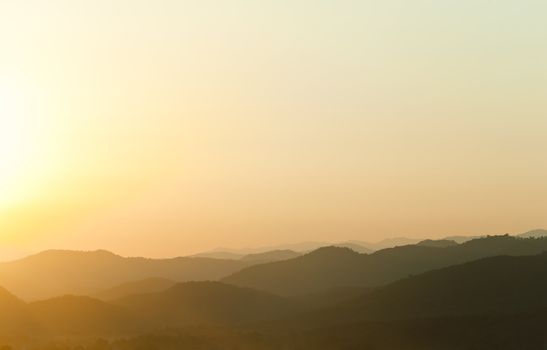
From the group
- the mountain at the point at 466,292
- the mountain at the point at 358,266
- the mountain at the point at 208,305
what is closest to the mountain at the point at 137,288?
the mountain at the point at 358,266

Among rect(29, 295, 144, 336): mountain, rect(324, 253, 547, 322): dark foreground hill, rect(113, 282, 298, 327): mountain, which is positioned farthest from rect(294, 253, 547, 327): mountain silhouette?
rect(29, 295, 144, 336): mountain

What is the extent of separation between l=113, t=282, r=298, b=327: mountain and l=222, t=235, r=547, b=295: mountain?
933 inches

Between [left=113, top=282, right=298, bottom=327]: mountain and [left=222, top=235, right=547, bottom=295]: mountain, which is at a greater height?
[left=222, top=235, right=547, bottom=295]: mountain

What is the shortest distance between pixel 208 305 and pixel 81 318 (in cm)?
2167

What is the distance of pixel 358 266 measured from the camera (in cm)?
15225

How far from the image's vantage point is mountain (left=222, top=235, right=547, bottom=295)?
142 meters

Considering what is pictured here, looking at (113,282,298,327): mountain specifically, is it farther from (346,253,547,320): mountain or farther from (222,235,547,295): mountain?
(222,235,547,295): mountain

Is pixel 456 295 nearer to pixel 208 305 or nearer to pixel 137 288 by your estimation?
pixel 208 305

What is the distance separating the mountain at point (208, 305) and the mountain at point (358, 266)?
23.7 m

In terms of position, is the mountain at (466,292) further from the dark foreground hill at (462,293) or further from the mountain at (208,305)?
the mountain at (208,305)

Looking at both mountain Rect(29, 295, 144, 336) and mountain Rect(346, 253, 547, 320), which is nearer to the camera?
mountain Rect(346, 253, 547, 320)

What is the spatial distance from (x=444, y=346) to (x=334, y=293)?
188ft

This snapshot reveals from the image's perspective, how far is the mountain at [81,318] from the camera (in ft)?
325

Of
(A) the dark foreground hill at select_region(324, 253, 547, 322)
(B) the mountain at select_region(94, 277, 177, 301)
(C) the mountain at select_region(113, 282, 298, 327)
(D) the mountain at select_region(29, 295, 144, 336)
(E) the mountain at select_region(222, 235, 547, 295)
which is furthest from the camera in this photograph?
(B) the mountain at select_region(94, 277, 177, 301)
